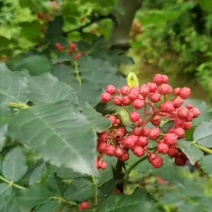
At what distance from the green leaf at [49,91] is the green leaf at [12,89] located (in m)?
0.02

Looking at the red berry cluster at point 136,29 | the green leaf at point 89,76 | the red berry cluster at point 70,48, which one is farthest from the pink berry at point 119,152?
the red berry cluster at point 136,29

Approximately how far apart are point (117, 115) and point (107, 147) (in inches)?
2.2

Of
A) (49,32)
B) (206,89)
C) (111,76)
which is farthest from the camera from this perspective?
(206,89)

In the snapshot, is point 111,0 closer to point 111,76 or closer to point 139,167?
point 111,76

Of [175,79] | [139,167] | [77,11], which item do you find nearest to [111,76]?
[139,167]

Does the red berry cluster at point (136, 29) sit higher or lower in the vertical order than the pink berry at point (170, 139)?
lower

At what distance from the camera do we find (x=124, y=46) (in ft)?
5.30

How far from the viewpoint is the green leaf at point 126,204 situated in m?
0.65

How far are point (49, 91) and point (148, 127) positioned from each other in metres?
0.13

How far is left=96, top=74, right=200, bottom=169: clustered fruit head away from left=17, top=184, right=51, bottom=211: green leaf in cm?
11

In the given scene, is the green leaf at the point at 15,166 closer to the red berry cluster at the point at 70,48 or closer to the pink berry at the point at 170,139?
the pink berry at the point at 170,139

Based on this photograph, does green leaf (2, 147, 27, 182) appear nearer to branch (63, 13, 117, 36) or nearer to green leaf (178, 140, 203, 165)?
green leaf (178, 140, 203, 165)

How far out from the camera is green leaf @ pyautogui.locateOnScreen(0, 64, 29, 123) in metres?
0.58

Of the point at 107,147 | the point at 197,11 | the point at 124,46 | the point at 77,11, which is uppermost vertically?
the point at 107,147
